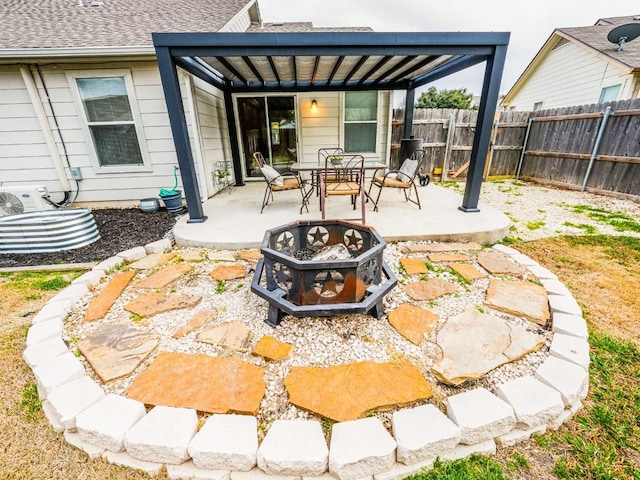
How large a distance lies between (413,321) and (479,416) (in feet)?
2.29

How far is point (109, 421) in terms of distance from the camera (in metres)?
1.20

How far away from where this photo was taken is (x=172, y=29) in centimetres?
459

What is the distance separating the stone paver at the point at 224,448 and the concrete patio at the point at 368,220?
2.01 m

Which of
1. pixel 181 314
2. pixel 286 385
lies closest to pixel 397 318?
pixel 286 385

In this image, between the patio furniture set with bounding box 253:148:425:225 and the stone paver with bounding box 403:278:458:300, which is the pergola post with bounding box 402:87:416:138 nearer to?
the patio furniture set with bounding box 253:148:425:225

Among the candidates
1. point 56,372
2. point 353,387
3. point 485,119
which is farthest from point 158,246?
point 485,119

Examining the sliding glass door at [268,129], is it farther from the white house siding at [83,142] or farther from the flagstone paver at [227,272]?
the flagstone paver at [227,272]

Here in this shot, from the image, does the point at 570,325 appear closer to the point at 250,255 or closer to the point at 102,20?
the point at 250,255

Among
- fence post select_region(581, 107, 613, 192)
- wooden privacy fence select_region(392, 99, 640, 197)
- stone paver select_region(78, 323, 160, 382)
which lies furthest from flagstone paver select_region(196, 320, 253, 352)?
fence post select_region(581, 107, 613, 192)

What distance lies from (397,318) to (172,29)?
223 inches

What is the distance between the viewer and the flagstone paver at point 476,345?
1468 millimetres

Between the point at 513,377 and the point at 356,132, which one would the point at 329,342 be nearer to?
the point at 513,377

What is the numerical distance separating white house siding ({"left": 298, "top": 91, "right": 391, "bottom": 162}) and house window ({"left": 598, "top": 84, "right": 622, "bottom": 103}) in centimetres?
649

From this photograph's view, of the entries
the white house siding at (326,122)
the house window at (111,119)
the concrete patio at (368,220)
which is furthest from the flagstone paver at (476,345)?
the white house siding at (326,122)
